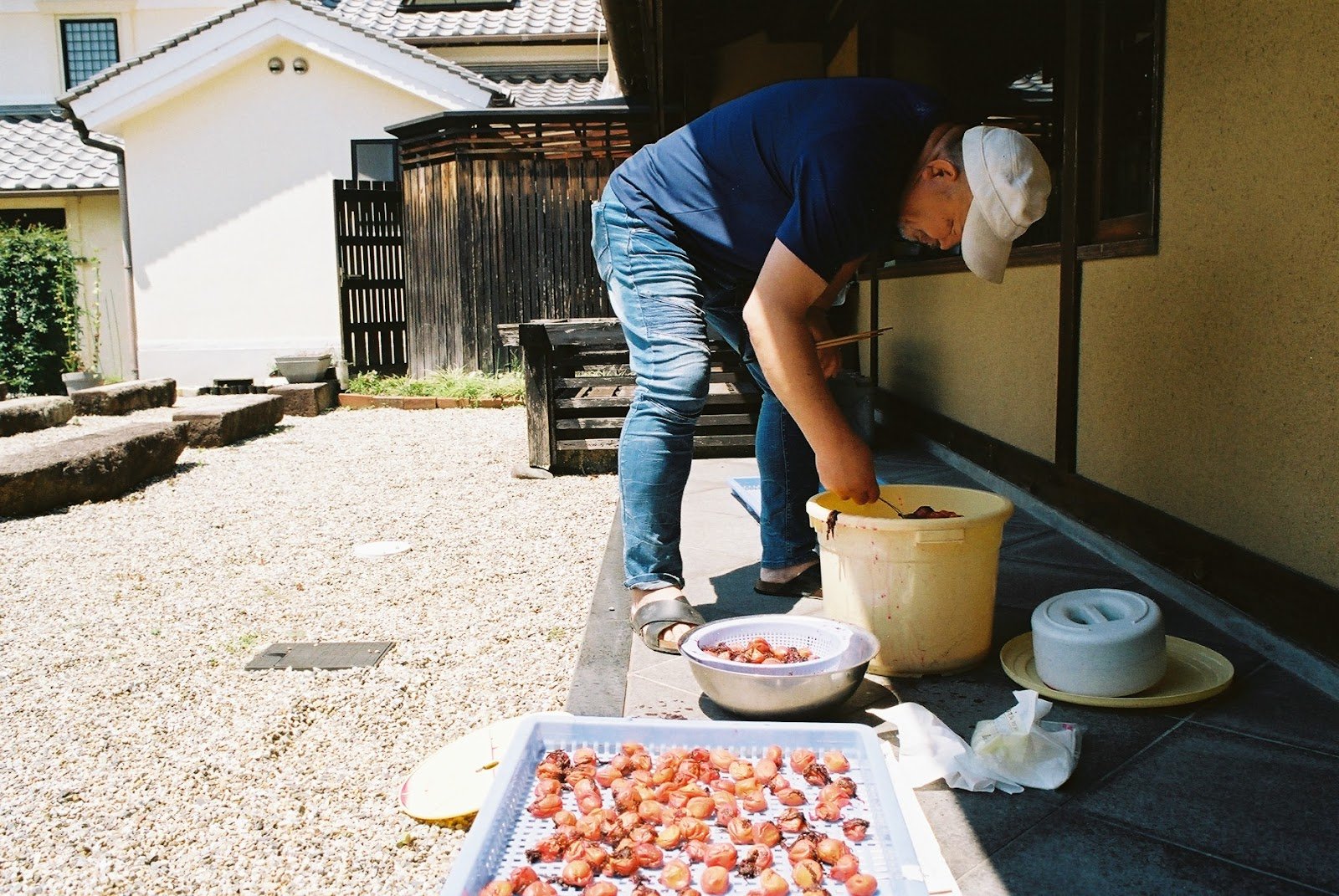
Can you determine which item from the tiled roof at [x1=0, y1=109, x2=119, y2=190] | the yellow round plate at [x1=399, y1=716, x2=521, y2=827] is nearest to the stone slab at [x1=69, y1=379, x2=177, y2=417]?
the tiled roof at [x1=0, y1=109, x2=119, y2=190]

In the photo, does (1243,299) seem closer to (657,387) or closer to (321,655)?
(657,387)

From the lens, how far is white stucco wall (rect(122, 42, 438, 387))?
1215 centimetres

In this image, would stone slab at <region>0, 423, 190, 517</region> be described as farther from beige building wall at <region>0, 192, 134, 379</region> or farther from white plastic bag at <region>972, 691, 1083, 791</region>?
beige building wall at <region>0, 192, 134, 379</region>

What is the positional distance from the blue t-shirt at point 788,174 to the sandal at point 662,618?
0.87 meters

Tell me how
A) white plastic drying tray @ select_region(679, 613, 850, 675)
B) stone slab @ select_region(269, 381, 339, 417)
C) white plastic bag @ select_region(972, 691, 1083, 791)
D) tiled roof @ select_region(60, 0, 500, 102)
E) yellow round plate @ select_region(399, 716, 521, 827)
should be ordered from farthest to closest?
tiled roof @ select_region(60, 0, 500, 102) < stone slab @ select_region(269, 381, 339, 417) < white plastic drying tray @ select_region(679, 613, 850, 675) < yellow round plate @ select_region(399, 716, 521, 827) < white plastic bag @ select_region(972, 691, 1083, 791)

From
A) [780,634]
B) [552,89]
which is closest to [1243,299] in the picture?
[780,634]

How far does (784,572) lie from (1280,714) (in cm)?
131

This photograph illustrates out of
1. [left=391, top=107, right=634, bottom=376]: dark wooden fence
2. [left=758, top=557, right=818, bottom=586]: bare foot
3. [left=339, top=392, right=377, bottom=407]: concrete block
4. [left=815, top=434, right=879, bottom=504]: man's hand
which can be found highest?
[left=391, top=107, right=634, bottom=376]: dark wooden fence

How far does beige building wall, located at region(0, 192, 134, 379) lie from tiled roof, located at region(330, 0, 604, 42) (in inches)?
173

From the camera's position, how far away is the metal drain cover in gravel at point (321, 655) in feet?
10.1

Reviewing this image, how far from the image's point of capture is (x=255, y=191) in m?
12.2

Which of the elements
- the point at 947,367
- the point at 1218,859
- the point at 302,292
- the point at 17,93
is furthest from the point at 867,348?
the point at 17,93

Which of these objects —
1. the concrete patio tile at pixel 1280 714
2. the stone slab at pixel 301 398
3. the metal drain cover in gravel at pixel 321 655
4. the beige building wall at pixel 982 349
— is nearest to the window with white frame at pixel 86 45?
the stone slab at pixel 301 398

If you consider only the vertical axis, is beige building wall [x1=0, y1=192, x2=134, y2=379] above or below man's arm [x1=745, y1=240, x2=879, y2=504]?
above
